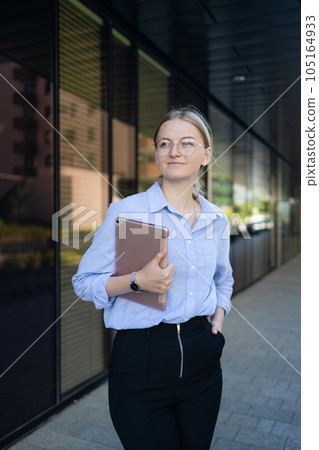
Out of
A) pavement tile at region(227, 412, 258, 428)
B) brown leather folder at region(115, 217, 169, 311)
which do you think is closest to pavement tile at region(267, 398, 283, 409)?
pavement tile at region(227, 412, 258, 428)

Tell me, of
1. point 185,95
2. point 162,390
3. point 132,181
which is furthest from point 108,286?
point 185,95

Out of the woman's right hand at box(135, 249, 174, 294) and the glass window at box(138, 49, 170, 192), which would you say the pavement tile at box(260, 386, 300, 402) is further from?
the woman's right hand at box(135, 249, 174, 294)

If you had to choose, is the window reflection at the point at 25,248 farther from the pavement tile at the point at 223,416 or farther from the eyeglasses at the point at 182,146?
the eyeglasses at the point at 182,146

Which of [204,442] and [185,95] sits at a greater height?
[185,95]

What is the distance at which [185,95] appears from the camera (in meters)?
5.56

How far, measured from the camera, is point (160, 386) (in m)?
1.45

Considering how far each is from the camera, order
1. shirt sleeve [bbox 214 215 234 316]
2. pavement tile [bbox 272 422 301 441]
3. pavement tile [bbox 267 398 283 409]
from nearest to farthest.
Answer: shirt sleeve [bbox 214 215 234 316]
pavement tile [bbox 272 422 301 441]
pavement tile [bbox 267 398 283 409]

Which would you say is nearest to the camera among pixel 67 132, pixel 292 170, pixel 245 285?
pixel 67 132

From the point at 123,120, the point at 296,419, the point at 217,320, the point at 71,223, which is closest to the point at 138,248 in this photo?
the point at 217,320

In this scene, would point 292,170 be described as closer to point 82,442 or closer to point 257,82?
point 257,82

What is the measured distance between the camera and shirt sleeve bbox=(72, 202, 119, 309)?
1436 mm

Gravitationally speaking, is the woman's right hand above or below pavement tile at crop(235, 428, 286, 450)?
above
